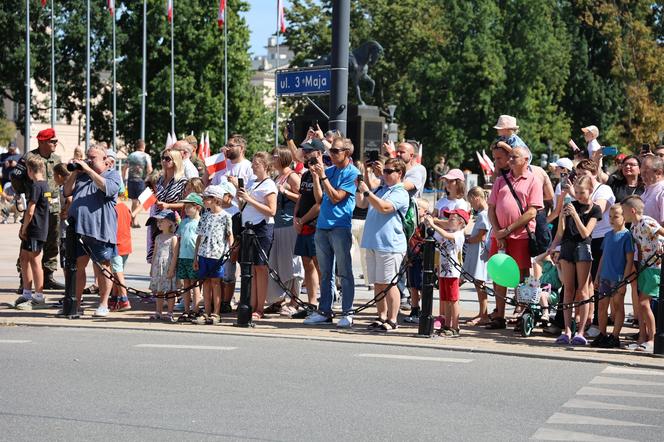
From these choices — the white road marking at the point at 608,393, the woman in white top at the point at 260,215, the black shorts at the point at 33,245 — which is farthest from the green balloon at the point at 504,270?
the black shorts at the point at 33,245

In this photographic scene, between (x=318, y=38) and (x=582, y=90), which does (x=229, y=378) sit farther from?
(x=582, y=90)

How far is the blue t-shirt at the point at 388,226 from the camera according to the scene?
12.0 m

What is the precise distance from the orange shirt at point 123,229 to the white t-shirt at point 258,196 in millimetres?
1691

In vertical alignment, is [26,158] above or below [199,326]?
above

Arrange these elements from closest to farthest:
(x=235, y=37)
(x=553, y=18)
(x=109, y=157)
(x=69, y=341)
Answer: (x=69, y=341) < (x=109, y=157) < (x=235, y=37) < (x=553, y=18)

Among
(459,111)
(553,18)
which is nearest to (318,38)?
(459,111)

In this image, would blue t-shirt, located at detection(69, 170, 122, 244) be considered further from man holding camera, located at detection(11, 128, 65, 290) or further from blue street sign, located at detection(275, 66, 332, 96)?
blue street sign, located at detection(275, 66, 332, 96)

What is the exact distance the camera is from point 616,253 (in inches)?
437

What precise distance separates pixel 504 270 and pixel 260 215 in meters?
2.84

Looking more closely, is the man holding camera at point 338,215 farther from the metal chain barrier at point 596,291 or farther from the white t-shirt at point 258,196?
the metal chain barrier at point 596,291

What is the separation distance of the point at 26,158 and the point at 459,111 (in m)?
60.4

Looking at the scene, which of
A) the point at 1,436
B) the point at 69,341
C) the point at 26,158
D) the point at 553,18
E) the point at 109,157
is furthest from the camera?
the point at 553,18

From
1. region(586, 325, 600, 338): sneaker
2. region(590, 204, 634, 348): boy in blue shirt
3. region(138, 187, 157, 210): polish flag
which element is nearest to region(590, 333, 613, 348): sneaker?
region(590, 204, 634, 348): boy in blue shirt

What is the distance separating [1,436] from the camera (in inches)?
277
